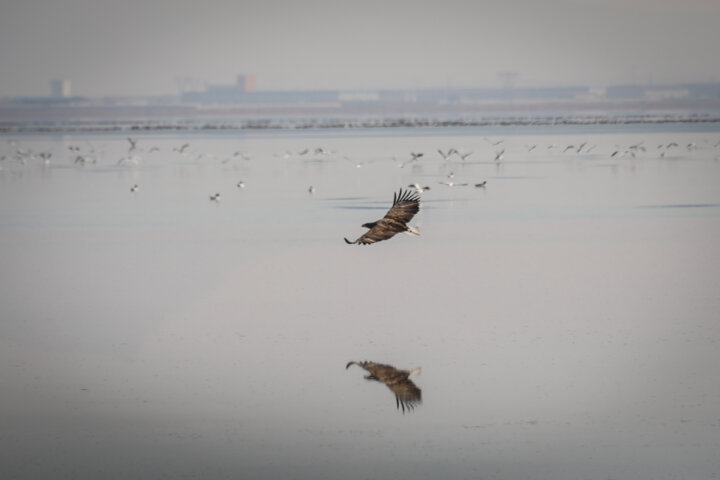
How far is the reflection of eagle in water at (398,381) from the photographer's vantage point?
9.38 meters

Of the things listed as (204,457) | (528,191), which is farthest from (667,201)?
(204,457)

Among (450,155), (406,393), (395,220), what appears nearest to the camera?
(406,393)

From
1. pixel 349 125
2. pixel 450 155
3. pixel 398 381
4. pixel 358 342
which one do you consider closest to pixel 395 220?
pixel 358 342

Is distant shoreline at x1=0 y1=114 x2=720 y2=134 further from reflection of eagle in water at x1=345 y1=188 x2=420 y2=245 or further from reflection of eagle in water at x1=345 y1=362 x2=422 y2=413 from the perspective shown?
reflection of eagle in water at x1=345 y1=362 x2=422 y2=413

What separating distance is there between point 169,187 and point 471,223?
13.3m

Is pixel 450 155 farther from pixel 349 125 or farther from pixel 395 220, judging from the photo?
pixel 349 125

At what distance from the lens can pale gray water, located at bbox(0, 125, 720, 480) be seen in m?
8.27

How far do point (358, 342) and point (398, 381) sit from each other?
1.59m

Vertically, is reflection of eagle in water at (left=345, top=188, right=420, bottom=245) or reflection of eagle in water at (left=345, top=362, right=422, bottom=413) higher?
reflection of eagle in water at (left=345, top=188, right=420, bottom=245)

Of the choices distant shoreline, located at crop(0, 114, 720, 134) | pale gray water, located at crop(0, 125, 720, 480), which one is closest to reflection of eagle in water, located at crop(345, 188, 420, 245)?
pale gray water, located at crop(0, 125, 720, 480)

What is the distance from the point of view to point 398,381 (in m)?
9.90

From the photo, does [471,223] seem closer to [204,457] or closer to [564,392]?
[564,392]

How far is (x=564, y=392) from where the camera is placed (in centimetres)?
955

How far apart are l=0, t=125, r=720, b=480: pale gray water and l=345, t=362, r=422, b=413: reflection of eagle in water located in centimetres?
12
